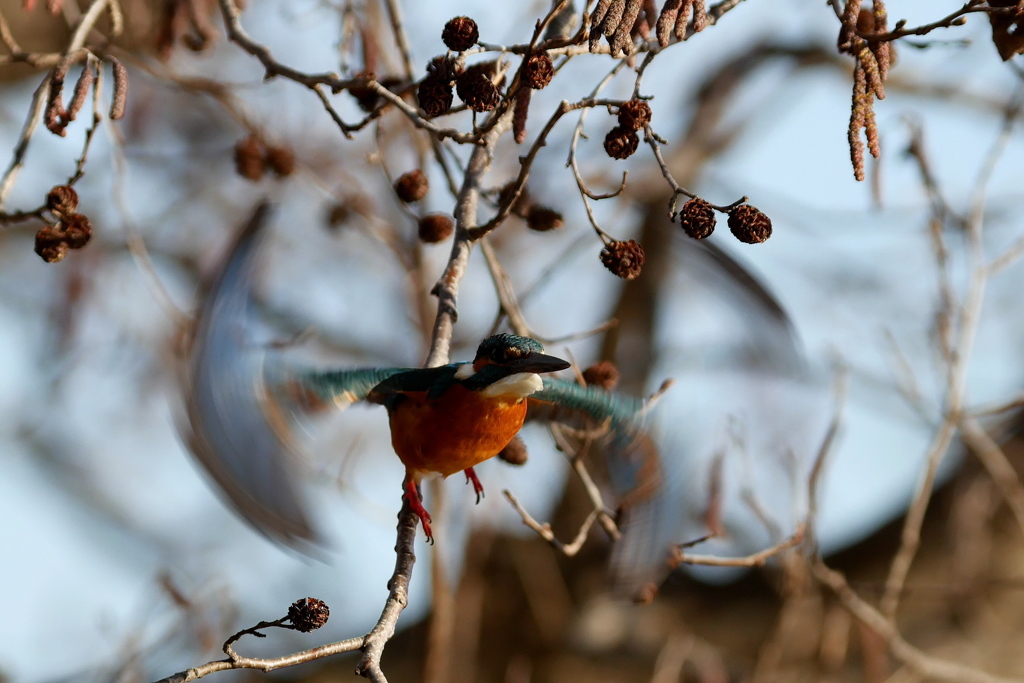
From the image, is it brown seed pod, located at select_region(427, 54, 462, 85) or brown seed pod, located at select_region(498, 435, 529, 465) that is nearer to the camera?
brown seed pod, located at select_region(427, 54, 462, 85)

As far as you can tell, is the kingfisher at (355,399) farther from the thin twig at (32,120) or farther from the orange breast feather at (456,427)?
the thin twig at (32,120)

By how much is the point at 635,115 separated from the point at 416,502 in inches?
40.5

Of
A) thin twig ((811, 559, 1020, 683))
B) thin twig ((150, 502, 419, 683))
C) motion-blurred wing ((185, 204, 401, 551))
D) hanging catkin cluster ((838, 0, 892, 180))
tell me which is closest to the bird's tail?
motion-blurred wing ((185, 204, 401, 551))

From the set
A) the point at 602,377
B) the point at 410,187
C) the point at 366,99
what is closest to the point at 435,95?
the point at 366,99

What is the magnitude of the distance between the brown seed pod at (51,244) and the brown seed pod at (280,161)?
1495mm

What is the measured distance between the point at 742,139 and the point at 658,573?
5.52 metres

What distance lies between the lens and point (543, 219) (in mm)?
2471

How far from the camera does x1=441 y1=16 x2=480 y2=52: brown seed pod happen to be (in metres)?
1.92

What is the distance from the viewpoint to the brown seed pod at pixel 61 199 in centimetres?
212

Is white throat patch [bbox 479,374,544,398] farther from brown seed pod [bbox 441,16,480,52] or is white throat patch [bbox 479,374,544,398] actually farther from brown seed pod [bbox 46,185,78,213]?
brown seed pod [bbox 46,185,78,213]

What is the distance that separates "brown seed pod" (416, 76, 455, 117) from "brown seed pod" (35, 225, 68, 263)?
0.84 metres

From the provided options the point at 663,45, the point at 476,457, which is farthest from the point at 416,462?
the point at 663,45

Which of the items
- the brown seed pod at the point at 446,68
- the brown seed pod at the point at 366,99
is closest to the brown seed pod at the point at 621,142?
the brown seed pod at the point at 446,68

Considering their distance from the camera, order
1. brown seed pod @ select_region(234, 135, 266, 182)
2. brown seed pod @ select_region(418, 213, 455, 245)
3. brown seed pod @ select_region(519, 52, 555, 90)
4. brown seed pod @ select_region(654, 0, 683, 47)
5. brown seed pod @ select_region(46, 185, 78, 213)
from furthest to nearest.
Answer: brown seed pod @ select_region(234, 135, 266, 182), brown seed pod @ select_region(418, 213, 455, 245), brown seed pod @ select_region(46, 185, 78, 213), brown seed pod @ select_region(519, 52, 555, 90), brown seed pod @ select_region(654, 0, 683, 47)
